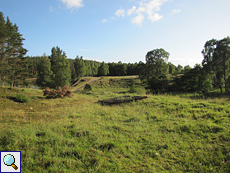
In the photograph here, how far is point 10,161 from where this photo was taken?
289 cm

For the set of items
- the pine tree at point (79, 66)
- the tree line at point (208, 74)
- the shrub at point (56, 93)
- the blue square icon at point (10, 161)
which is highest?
the pine tree at point (79, 66)

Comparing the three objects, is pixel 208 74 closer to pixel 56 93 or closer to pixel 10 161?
pixel 56 93

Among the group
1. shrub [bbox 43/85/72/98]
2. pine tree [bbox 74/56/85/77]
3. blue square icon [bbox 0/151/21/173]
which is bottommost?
blue square icon [bbox 0/151/21/173]

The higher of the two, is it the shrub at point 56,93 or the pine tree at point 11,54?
the pine tree at point 11,54

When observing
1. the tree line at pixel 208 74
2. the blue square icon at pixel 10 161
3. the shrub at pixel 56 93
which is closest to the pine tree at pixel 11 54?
the shrub at pixel 56 93

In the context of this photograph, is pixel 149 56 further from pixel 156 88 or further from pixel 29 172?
pixel 29 172

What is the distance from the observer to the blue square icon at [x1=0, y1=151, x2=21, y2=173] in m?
2.76

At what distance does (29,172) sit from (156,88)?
25634 millimetres

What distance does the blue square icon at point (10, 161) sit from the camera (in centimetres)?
276

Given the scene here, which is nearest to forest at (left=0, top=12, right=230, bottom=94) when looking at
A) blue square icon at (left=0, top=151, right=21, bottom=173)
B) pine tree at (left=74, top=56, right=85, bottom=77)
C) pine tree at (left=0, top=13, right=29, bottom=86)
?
pine tree at (left=0, top=13, right=29, bottom=86)

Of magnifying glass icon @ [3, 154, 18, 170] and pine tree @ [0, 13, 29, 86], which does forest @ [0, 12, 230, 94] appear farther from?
magnifying glass icon @ [3, 154, 18, 170]

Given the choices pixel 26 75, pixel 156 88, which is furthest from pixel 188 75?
pixel 26 75

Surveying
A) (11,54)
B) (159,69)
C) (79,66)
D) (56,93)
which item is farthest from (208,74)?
(79,66)

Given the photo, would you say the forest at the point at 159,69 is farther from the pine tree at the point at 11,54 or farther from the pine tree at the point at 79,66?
the pine tree at the point at 79,66
